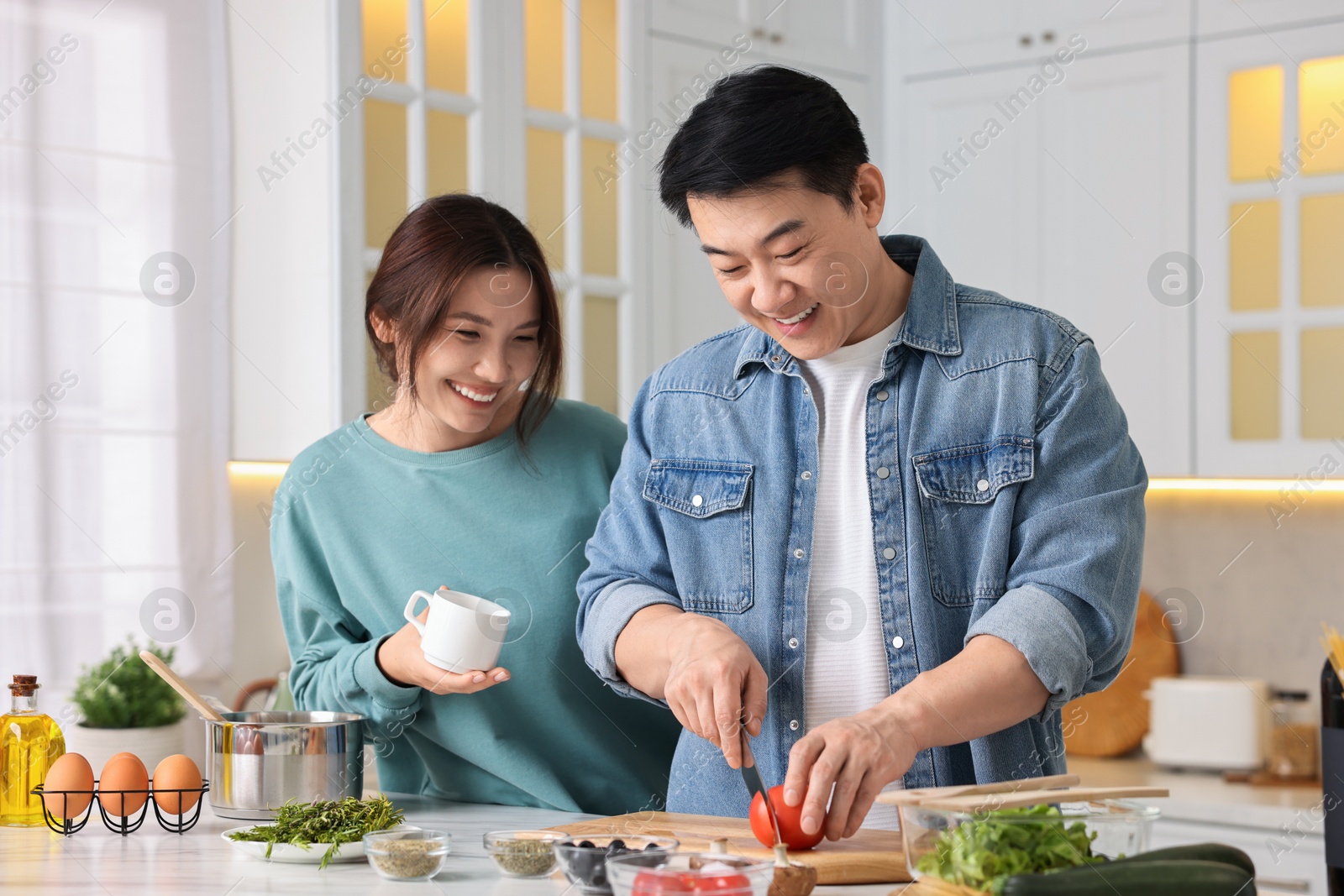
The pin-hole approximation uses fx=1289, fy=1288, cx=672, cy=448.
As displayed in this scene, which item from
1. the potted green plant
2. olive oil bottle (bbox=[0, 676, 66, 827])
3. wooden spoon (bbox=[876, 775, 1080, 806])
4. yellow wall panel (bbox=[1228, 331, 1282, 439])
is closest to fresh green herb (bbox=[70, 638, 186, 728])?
the potted green plant

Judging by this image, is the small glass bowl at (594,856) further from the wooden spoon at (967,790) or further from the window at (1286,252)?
the window at (1286,252)

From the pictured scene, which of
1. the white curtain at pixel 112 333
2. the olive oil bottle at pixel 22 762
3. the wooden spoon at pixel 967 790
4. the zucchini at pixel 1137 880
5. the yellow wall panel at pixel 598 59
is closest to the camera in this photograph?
the zucchini at pixel 1137 880

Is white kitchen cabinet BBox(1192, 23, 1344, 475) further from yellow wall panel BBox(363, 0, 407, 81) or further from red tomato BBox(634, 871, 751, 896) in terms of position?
red tomato BBox(634, 871, 751, 896)

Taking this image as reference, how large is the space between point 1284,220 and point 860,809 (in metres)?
2.17

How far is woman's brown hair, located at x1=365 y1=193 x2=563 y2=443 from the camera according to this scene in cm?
163

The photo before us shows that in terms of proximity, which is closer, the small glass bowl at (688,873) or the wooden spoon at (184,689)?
the small glass bowl at (688,873)

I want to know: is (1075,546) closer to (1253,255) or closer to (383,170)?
(383,170)

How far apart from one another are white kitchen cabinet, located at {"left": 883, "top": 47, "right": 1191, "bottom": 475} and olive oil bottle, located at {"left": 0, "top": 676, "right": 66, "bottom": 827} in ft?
7.68

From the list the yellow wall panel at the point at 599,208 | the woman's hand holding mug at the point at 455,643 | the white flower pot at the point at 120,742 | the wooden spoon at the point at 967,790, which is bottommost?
the white flower pot at the point at 120,742

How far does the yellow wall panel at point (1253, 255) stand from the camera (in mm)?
2824

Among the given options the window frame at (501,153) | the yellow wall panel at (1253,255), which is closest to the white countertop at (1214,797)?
the yellow wall panel at (1253,255)

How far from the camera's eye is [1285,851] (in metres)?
2.60

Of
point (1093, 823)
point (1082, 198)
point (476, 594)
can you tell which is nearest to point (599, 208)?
point (1082, 198)

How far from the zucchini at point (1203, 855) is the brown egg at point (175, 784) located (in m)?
1.02
